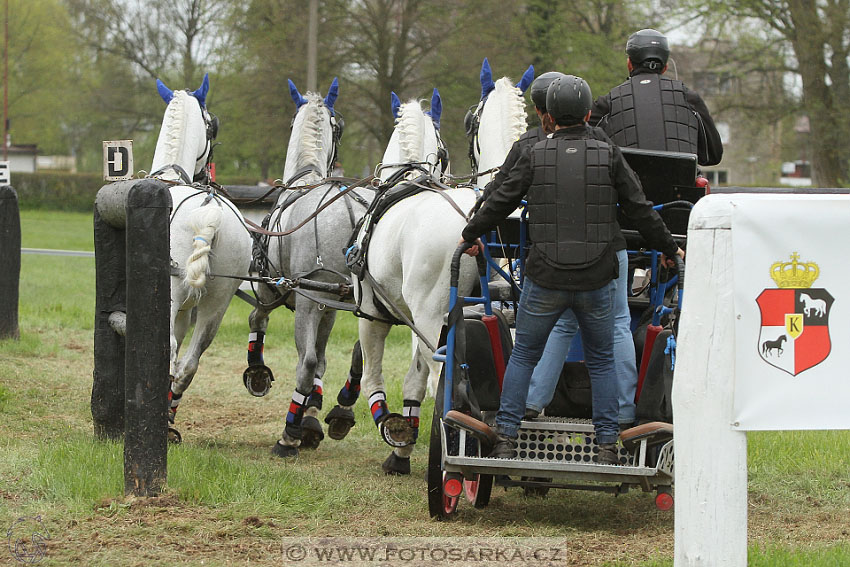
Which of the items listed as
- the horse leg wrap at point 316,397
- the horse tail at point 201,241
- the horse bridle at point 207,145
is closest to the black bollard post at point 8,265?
the horse bridle at point 207,145

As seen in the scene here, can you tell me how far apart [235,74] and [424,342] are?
27.5 metres

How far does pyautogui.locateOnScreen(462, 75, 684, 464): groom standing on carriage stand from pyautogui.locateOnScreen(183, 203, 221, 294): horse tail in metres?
3.03

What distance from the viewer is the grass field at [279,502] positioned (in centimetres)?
432

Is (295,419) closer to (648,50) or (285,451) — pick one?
(285,451)

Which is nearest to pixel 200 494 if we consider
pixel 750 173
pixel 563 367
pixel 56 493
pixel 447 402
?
pixel 56 493

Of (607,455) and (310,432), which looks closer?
(607,455)

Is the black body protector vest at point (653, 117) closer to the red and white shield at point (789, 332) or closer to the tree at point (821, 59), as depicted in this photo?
the red and white shield at point (789, 332)

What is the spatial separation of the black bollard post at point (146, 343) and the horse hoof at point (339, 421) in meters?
2.46

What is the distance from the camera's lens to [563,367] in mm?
5152

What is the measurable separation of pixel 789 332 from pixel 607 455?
1.59 metres

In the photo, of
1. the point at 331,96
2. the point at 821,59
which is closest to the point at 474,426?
the point at 331,96

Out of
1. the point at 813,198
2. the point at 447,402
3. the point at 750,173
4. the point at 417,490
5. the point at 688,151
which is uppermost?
the point at 750,173

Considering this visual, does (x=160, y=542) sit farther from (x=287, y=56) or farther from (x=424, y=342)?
(x=287, y=56)

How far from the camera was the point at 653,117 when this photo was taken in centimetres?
549
